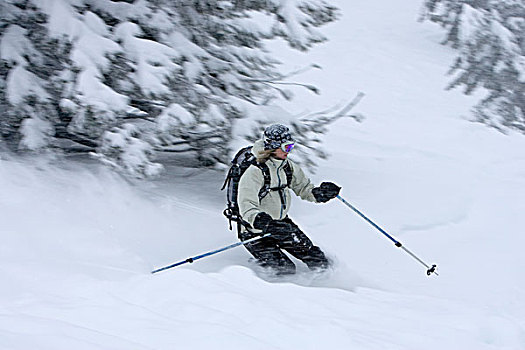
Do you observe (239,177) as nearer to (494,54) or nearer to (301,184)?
(301,184)

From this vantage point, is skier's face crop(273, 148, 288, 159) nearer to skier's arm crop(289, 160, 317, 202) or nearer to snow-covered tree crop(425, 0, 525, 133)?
skier's arm crop(289, 160, 317, 202)

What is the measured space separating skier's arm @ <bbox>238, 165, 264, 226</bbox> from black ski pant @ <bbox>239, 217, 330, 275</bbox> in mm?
493

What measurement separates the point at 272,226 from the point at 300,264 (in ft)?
3.91

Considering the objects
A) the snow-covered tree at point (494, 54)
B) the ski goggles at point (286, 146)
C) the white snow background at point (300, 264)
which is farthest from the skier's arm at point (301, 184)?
the snow-covered tree at point (494, 54)

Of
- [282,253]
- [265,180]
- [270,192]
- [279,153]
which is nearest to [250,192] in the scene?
[265,180]

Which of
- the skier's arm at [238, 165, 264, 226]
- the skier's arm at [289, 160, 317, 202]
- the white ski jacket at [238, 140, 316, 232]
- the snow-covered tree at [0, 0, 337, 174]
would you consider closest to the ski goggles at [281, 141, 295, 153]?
the white ski jacket at [238, 140, 316, 232]

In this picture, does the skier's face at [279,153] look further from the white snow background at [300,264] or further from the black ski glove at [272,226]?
the white snow background at [300,264]

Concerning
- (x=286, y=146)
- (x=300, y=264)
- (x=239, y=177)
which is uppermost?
(x=286, y=146)

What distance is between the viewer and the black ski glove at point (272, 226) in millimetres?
6195

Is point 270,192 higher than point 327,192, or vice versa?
point 270,192

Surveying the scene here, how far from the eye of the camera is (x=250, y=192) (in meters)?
6.45

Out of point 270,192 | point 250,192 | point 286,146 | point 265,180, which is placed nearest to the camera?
point 250,192

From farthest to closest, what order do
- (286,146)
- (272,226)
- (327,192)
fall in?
(327,192) → (286,146) → (272,226)

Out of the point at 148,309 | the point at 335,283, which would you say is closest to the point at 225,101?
the point at 335,283
